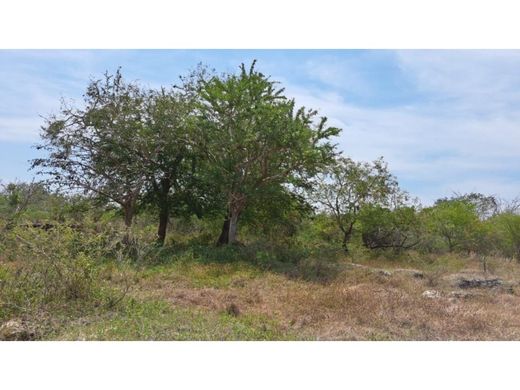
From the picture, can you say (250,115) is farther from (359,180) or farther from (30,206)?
(30,206)

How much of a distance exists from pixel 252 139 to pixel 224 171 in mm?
1699

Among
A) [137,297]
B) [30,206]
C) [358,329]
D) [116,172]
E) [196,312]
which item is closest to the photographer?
[358,329]

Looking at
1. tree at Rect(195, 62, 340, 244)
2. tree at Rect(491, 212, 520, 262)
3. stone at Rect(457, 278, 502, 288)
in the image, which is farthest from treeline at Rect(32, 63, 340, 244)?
tree at Rect(491, 212, 520, 262)

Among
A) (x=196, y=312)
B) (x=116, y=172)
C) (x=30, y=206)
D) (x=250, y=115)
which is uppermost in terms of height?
(x=250, y=115)

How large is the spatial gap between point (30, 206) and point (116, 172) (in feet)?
17.1

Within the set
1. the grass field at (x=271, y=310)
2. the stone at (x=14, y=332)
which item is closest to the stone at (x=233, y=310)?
the grass field at (x=271, y=310)

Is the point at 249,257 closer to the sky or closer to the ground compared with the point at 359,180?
closer to the ground

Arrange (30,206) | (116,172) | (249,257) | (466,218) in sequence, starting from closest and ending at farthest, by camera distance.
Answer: (249,257), (116,172), (30,206), (466,218)

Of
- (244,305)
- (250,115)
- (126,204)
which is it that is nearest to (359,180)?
(250,115)

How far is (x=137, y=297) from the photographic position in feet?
29.4

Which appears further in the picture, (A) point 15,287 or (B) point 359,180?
(B) point 359,180

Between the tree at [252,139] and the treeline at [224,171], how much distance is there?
4 centimetres

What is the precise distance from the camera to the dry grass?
7426 millimetres

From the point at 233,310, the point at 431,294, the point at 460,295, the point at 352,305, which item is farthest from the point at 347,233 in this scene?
the point at 233,310
